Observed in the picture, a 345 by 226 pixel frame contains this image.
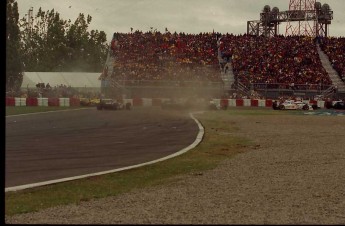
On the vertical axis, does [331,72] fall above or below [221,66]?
below

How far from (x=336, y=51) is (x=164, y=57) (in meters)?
22.2

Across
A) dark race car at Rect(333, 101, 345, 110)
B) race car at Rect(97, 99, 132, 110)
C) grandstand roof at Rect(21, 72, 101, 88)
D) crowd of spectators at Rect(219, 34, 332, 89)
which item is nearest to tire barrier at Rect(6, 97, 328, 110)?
dark race car at Rect(333, 101, 345, 110)

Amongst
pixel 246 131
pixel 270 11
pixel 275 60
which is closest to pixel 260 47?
pixel 275 60

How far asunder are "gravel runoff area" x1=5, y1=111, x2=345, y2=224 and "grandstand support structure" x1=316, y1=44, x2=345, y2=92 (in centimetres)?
3667

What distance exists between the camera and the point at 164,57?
4375 centimetres

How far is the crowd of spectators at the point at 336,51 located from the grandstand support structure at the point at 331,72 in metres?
0.41

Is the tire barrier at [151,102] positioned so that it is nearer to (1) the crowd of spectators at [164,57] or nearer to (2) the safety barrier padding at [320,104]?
(2) the safety barrier padding at [320,104]

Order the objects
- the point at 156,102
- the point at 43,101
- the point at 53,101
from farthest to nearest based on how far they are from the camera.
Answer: the point at 156,102 → the point at 53,101 → the point at 43,101

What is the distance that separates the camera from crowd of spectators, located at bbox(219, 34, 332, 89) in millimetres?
46688

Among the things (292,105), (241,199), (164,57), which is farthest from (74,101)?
(241,199)

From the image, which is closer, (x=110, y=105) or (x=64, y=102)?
(x=110, y=105)

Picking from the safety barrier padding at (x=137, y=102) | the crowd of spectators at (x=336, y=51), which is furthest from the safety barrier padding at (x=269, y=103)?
the safety barrier padding at (x=137, y=102)

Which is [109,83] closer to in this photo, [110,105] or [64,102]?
[64,102]

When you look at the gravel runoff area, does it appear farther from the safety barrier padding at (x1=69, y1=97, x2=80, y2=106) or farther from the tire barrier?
the safety barrier padding at (x1=69, y1=97, x2=80, y2=106)
